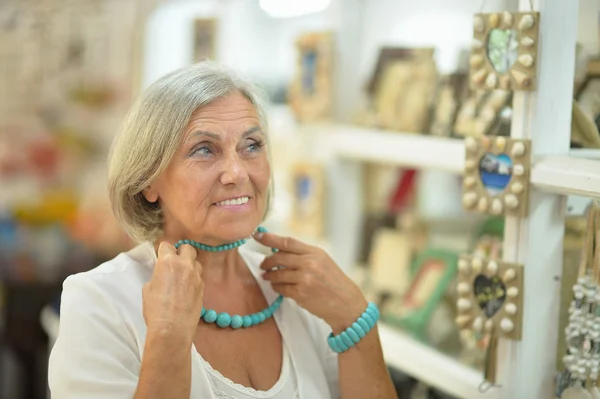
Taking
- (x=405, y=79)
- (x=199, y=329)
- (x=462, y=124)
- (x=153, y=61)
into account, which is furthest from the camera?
(x=153, y=61)

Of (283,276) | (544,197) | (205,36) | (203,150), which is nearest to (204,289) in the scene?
(283,276)

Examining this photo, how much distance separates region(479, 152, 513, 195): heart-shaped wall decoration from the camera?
179 cm

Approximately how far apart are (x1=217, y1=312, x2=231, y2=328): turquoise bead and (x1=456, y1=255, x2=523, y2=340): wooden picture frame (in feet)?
1.84

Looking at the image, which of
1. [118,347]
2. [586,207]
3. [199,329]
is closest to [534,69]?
[586,207]

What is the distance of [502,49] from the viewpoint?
1789 millimetres

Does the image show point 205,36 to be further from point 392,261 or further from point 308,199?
point 392,261

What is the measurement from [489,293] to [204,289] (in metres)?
0.64

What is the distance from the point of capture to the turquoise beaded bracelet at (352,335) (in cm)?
176

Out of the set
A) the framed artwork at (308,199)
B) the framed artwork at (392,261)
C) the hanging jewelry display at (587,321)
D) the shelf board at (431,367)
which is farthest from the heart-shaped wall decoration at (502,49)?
the framed artwork at (308,199)

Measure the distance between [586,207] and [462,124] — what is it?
55 cm

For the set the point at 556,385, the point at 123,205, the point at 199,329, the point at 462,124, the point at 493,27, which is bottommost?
the point at 556,385

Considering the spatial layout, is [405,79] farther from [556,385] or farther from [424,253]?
[556,385]

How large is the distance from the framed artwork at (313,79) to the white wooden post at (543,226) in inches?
47.4

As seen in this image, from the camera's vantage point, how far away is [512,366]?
182cm
